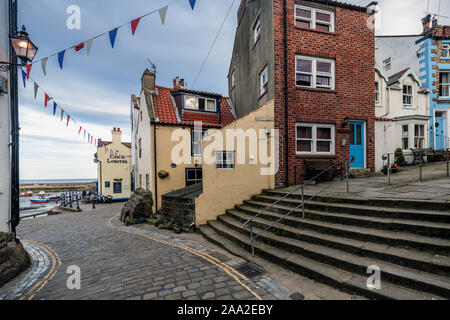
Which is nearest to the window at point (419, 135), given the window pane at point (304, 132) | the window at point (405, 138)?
the window at point (405, 138)

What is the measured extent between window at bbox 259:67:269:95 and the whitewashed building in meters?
7.10

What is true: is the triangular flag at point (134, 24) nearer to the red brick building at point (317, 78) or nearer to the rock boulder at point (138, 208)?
the red brick building at point (317, 78)

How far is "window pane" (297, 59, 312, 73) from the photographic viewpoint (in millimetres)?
9852

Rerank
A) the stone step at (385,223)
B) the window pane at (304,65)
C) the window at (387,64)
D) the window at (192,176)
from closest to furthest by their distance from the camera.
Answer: the stone step at (385,223), the window pane at (304,65), the window at (192,176), the window at (387,64)

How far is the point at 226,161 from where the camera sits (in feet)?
28.3

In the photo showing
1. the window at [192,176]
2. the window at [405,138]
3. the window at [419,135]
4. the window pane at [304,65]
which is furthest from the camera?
the window at [192,176]

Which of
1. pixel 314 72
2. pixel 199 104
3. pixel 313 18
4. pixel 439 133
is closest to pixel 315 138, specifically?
pixel 314 72

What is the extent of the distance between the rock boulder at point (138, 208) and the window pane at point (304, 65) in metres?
10.9

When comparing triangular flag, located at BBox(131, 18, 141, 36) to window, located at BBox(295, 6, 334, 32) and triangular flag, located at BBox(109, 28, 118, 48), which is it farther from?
window, located at BBox(295, 6, 334, 32)

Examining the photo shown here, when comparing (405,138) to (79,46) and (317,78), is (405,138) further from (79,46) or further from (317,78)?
(79,46)

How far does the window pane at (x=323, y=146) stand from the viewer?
398 inches

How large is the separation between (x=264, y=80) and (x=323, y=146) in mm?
4709

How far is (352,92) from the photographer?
10.3 m

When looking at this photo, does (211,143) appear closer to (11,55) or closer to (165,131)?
(165,131)
